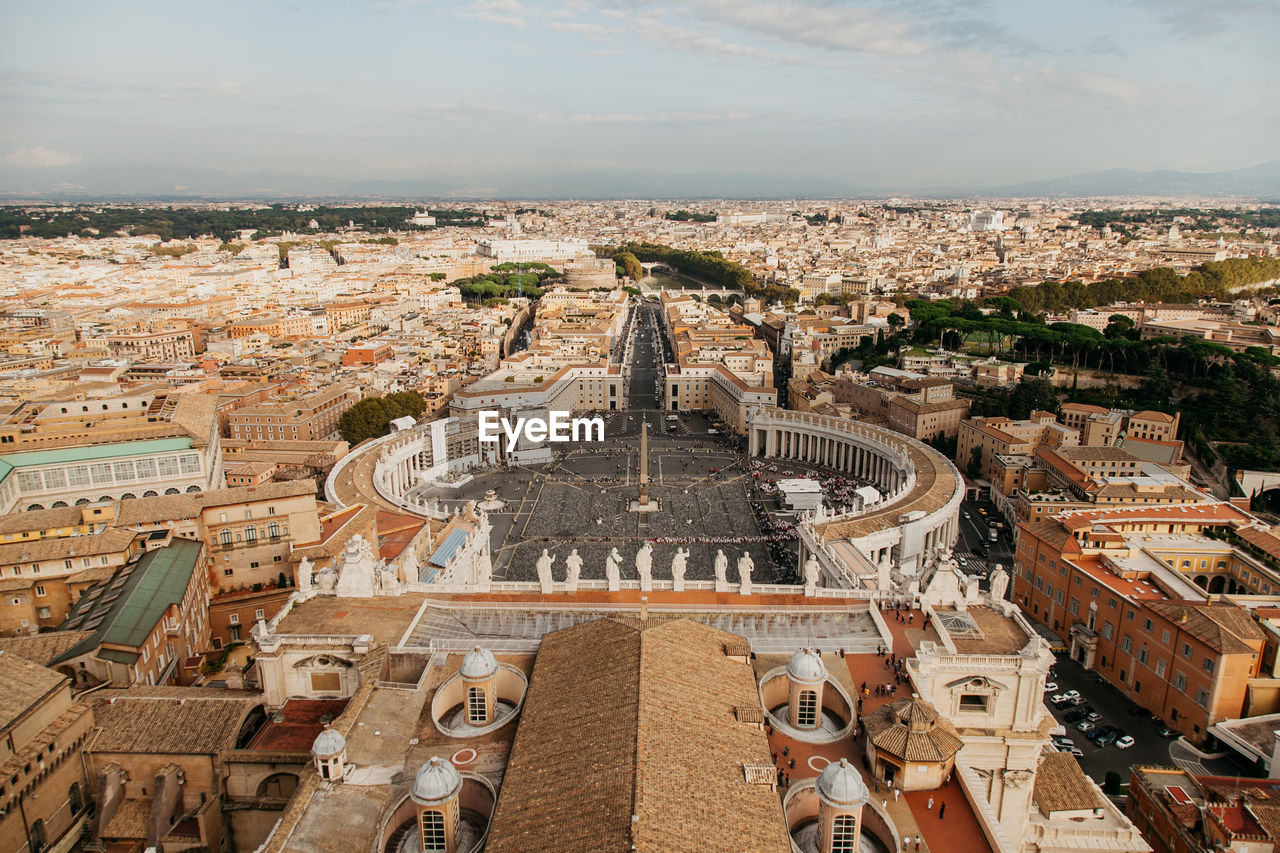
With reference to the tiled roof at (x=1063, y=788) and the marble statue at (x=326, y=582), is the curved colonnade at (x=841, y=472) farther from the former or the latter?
Answer: the marble statue at (x=326, y=582)

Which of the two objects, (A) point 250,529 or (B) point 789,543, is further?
(B) point 789,543

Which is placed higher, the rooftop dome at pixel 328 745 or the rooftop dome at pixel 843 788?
the rooftop dome at pixel 843 788

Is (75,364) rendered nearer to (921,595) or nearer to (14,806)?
(14,806)

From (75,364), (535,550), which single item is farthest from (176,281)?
(535,550)

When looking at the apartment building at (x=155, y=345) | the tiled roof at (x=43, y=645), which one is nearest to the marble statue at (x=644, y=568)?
the tiled roof at (x=43, y=645)

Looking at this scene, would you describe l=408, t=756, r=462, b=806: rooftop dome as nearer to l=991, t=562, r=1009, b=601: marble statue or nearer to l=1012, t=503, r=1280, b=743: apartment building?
l=991, t=562, r=1009, b=601: marble statue

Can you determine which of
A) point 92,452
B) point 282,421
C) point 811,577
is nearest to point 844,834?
point 811,577
